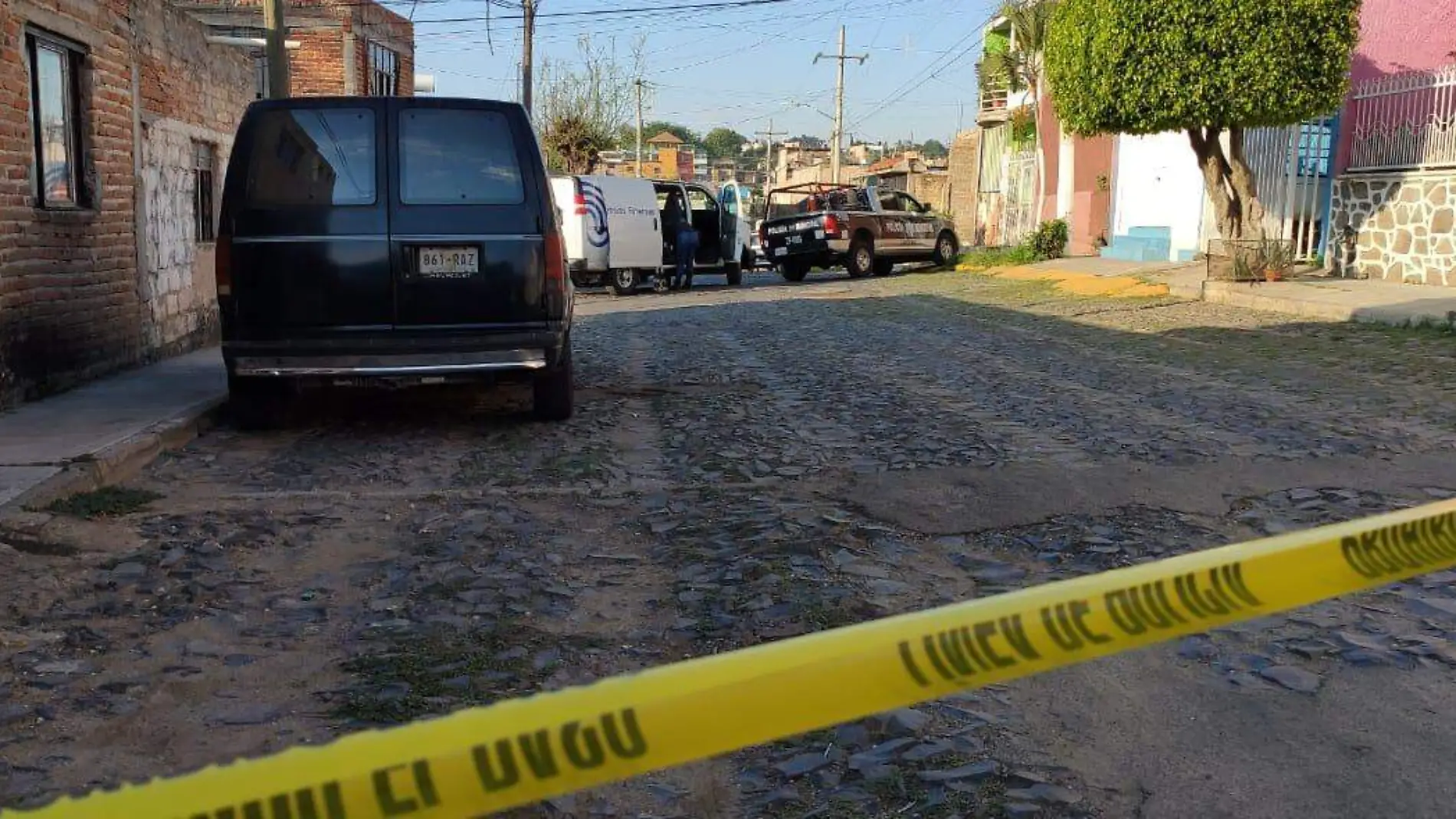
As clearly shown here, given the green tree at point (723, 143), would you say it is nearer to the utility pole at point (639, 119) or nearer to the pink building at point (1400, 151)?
the utility pole at point (639, 119)

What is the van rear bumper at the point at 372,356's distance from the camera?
6.56m

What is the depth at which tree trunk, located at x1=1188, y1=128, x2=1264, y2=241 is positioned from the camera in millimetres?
16156

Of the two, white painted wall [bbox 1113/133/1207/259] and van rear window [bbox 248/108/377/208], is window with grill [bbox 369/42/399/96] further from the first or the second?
van rear window [bbox 248/108/377/208]

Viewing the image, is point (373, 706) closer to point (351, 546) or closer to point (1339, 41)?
point (351, 546)

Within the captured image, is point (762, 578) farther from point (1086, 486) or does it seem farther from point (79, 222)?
point (79, 222)

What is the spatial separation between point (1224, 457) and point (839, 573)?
9.15ft

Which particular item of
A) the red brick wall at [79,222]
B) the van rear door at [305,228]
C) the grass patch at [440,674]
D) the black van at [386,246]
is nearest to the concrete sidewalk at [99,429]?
the red brick wall at [79,222]

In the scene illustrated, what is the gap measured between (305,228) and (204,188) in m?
6.27

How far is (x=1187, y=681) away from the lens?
335 cm

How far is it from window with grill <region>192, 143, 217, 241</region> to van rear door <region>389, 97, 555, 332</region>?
5.77 meters

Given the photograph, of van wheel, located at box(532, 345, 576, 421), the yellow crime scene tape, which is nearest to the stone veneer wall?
van wheel, located at box(532, 345, 576, 421)

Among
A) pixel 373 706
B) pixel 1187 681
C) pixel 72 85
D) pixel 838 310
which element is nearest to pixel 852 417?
pixel 1187 681

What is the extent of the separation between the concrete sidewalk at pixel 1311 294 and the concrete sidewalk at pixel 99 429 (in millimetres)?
11104

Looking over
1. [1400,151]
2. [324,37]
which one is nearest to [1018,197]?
[1400,151]
